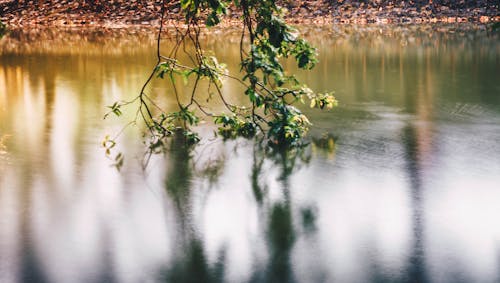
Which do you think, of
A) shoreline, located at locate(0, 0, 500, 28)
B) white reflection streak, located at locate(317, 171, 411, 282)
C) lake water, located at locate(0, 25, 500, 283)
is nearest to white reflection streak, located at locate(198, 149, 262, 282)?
lake water, located at locate(0, 25, 500, 283)

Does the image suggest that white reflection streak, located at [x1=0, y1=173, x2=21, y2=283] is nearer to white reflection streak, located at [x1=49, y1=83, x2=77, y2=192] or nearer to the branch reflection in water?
white reflection streak, located at [x1=49, y1=83, x2=77, y2=192]

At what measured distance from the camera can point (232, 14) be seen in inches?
1185

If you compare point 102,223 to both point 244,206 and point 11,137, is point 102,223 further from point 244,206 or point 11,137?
point 11,137

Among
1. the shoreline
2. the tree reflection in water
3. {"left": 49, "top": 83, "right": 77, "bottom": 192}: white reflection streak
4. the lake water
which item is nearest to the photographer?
the tree reflection in water

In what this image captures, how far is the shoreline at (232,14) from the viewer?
90.2 feet

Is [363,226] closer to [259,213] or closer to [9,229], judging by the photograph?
[259,213]

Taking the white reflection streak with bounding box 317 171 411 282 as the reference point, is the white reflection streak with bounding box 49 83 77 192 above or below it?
above

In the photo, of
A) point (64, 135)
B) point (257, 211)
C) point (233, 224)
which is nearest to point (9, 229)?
point (233, 224)

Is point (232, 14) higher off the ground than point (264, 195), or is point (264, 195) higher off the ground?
point (232, 14)

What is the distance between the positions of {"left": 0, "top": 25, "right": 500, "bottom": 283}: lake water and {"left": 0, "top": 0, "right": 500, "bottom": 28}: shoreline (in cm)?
1455

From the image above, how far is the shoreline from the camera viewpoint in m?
27.5

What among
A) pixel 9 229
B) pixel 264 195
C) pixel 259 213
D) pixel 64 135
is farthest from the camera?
pixel 64 135

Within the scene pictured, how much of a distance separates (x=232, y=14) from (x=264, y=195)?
23318 millimetres

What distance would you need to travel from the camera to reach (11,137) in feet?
31.9
